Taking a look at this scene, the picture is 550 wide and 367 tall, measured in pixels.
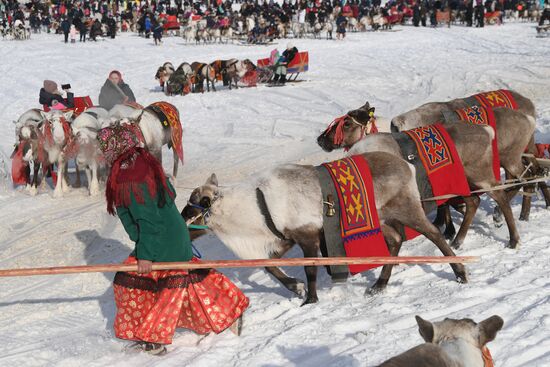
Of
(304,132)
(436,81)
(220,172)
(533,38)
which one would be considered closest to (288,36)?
(533,38)

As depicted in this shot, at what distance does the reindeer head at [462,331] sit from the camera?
2916 mm

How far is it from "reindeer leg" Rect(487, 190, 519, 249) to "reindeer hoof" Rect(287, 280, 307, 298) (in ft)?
6.89

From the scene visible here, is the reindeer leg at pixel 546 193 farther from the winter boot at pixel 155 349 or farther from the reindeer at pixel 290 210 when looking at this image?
the winter boot at pixel 155 349

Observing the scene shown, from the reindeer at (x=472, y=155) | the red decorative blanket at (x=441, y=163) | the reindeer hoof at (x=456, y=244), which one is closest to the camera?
the red decorative blanket at (x=441, y=163)

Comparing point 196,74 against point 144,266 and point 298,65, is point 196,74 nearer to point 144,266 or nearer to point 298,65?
point 298,65

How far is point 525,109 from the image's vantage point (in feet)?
26.5

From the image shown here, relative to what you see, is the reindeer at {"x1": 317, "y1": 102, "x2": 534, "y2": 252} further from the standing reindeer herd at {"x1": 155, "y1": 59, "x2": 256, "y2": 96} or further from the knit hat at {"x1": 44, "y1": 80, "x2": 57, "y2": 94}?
the standing reindeer herd at {"x1": 155, "y1": 59, "x2": 256, "y2": 96}

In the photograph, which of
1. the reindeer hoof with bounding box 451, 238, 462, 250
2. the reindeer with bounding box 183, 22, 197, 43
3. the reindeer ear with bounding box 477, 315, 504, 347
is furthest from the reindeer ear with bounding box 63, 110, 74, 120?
the reindeer with bounding box 183, 22, 197, 43

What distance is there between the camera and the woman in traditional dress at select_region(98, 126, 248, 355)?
4480 mm

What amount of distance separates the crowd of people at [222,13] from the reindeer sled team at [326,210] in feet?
80.3

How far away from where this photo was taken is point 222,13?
117ft

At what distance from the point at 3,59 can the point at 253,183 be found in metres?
23.6

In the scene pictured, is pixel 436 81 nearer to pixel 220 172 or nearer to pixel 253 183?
pixel 220 172

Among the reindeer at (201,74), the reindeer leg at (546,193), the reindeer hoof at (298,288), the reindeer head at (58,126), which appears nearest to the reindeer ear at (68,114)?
the reindeer head at (58,126)
